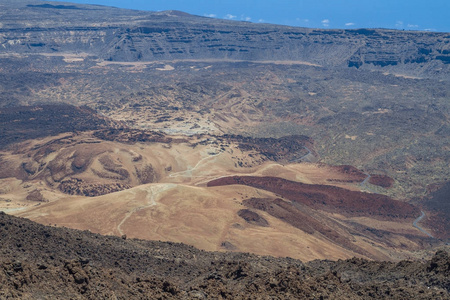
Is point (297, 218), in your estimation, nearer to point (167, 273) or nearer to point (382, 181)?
point (167, 273)

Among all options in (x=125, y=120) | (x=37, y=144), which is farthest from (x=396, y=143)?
(x=37, y=144)

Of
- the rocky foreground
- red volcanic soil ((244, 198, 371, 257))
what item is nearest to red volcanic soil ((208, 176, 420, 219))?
red volcanic soil ((244, 198, 371, 257))

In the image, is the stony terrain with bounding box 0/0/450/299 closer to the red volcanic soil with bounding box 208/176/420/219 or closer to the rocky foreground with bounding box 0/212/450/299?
the rocky foreground with bounding box 0/212/450/299

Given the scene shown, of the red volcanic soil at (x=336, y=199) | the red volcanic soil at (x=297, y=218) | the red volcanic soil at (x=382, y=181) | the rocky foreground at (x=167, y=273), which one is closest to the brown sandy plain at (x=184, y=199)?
the red volcanic soil at (x=297, y=218)

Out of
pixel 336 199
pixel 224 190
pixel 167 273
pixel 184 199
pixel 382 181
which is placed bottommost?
pixel 336 199

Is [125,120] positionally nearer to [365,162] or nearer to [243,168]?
[243,168]

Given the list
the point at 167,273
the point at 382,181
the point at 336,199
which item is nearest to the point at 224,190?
the point at 336,199
